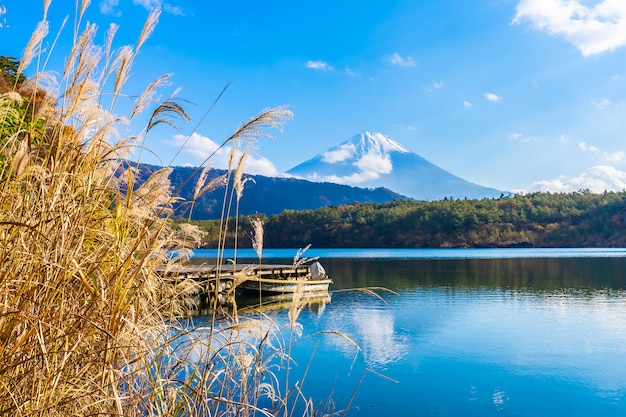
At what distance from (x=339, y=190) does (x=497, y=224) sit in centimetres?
11603

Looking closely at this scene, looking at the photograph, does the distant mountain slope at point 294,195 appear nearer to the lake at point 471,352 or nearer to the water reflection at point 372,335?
the lake at point 471,352

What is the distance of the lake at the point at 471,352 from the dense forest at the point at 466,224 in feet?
158

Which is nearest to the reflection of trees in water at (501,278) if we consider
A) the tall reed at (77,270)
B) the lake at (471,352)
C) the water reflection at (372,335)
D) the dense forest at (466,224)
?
the lake at (471,352)

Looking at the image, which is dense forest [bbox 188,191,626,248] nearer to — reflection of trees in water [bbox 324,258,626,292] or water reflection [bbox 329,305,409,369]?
reflection of trees in water [bbox 324,258,626,292]

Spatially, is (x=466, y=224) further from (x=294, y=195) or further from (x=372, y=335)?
(x=294, y=195)

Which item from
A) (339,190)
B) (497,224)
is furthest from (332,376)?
(339,190)

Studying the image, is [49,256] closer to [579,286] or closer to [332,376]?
[332,376]

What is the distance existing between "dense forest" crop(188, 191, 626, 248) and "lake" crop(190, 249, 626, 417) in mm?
48114

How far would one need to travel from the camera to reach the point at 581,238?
226 ft

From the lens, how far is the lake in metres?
8.77

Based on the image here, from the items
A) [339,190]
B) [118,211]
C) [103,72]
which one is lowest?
[118,211]

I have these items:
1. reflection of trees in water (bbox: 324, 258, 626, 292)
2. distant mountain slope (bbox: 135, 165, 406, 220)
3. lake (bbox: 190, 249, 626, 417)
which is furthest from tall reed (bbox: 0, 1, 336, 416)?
distant mountain slope (bbox: 135, 165, 406, 220)

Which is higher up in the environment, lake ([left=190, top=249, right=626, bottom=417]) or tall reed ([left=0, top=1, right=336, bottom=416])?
tall reed ([left=0, top=1, right=336, bottom=416])

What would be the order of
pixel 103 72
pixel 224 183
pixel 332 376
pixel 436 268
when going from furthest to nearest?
pixel 436 268 → pixel 332 376 → pixel 224 183 → pixel 103 72
